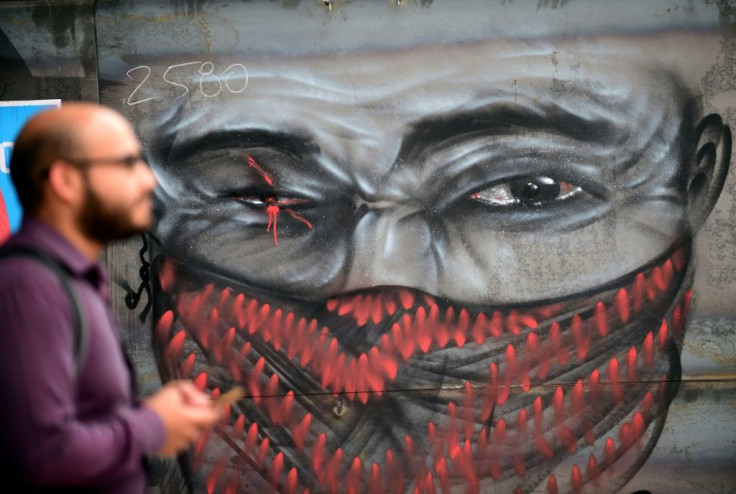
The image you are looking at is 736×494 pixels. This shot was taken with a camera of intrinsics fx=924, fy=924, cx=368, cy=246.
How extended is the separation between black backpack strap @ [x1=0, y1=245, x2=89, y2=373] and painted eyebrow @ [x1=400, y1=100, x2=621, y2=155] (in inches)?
123

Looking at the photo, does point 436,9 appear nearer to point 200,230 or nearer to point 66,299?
point 200,230

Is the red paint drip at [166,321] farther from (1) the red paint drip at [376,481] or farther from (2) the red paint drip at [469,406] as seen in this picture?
(2) the red paint drip at [469,406]

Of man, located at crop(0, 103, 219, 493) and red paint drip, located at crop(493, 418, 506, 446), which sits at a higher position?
man, located at crop(0, 103, 219, 493)

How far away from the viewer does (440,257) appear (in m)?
4.83

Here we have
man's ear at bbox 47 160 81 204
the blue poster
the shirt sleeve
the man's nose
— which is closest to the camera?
the shirt sleeve

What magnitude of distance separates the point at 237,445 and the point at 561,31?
2.77 m

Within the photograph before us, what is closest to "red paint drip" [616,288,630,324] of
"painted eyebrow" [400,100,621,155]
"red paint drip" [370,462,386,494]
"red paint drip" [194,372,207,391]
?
"painted eyebrow" [400,100,621,155]

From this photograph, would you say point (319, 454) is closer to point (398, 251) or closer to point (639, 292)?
point (398, 251)

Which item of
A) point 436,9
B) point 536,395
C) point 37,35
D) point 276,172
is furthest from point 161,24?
point 536,395

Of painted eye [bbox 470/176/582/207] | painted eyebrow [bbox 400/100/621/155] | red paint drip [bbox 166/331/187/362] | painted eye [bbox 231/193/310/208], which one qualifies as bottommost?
red paint drip [bbox 166/331/187/362]

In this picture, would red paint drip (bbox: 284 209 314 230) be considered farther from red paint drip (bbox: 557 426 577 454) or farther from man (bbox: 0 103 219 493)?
man (bbox: 0 103 219 493)

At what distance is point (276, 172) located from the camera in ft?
16.0

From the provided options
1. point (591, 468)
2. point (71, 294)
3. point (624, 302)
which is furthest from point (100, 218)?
point (591, 468)

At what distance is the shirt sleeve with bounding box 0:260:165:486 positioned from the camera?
5.72 ft
